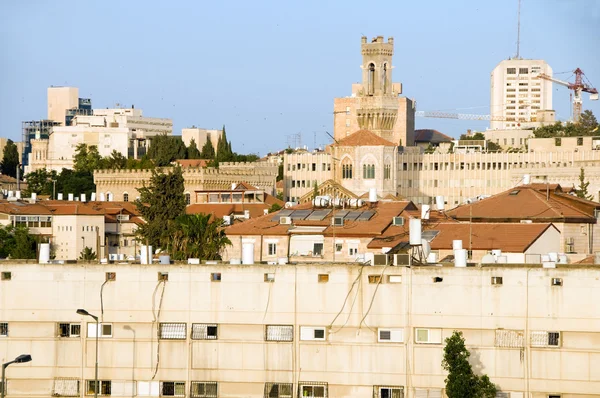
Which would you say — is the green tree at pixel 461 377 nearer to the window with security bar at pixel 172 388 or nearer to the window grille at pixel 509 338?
the window grille at pixel 509 338

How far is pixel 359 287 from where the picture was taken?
2021 inches

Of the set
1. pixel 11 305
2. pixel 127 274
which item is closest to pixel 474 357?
pixel 127 274

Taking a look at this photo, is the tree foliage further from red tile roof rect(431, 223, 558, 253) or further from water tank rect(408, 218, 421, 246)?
water tank rect(408, 218, 421, 246)

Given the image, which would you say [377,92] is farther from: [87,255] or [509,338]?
[509,338]

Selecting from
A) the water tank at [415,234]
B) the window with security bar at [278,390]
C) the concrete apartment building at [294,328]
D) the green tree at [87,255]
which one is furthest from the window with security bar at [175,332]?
the green tree at [87,255]

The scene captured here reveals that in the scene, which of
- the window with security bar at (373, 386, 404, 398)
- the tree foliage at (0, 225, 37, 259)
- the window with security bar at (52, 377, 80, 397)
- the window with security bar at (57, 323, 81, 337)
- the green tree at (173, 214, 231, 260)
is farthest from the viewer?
the tree foliage at (0, 225, 37, 259)

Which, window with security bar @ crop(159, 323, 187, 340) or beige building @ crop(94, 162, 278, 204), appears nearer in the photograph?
window with security bar @ crop(159, 323, 187, 340)

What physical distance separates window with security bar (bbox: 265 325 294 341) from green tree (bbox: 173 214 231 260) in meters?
28.4

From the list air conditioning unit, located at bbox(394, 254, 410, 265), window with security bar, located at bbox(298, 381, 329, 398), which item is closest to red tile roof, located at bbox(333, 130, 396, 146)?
air conditioning unit, located at bbox(394, 254, 410, 265)

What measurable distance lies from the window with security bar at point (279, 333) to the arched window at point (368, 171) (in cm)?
11120

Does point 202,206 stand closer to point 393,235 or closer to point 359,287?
point 393,235

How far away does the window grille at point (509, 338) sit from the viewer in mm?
50031

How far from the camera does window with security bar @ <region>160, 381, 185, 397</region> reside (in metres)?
52.5

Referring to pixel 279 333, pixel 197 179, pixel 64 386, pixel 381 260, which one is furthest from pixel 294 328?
pixel 197 179
